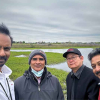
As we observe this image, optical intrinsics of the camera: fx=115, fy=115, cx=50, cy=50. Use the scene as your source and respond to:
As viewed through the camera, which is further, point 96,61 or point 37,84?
point 37,84

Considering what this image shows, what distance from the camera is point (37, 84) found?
2.69 meters

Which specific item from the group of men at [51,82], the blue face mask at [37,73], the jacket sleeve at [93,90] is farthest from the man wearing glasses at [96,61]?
the blue face mask at [37,73]

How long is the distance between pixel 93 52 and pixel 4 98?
204 cm

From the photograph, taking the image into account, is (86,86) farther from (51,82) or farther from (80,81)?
(51,82)

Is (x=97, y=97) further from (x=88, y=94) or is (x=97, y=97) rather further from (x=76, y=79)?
(x=76, y=79)

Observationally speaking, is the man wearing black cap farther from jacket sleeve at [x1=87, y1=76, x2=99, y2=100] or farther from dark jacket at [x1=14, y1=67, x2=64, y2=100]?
dark jacket at [x1=14, y1=67, x2=64, y2=100]

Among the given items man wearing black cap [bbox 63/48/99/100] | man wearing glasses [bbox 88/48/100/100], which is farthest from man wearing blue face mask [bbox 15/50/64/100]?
man wearing glasses [bbox 88/48/100/100]

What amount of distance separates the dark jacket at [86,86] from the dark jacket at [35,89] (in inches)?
19.8

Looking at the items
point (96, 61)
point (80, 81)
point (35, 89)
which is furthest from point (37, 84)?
point (96, 61)

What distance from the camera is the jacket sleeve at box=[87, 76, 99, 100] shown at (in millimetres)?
2627

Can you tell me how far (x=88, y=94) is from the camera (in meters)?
2.81

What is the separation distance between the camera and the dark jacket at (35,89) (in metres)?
2.60

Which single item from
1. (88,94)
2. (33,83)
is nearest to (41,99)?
(33,83)

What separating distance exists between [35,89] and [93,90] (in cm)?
134
